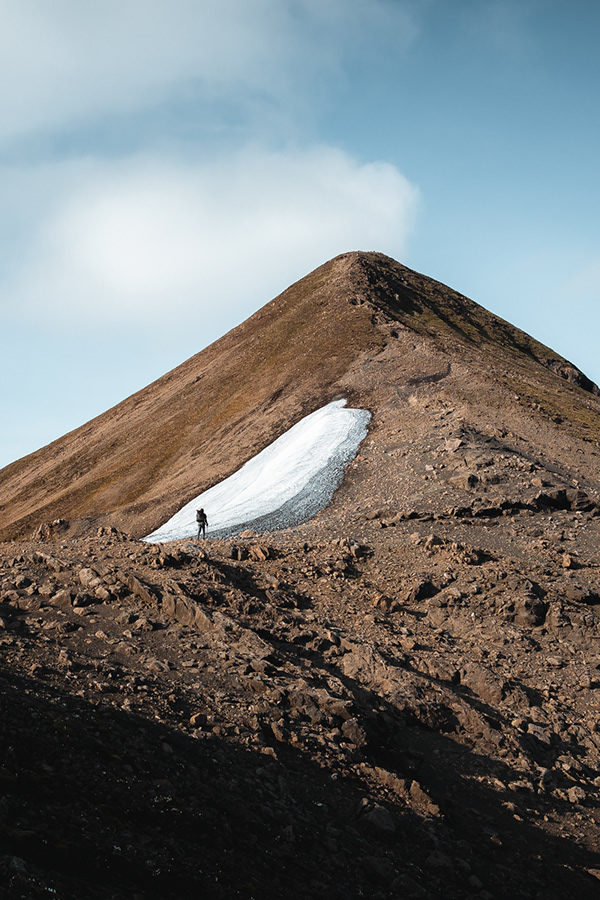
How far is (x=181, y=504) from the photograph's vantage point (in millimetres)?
46594

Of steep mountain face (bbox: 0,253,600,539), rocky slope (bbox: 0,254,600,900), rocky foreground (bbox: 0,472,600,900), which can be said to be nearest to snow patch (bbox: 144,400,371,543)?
steep mountain face (bbox: 0,253,600,539)

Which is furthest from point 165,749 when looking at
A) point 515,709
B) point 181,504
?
point 181,504

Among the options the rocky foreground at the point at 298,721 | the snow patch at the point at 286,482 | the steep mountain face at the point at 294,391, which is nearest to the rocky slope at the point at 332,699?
the rocky foreground at the point at 298,721

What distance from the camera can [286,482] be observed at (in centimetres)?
4272

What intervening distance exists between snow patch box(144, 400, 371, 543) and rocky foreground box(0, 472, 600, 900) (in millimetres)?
10265

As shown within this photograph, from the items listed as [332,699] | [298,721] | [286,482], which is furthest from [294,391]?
[298,721]

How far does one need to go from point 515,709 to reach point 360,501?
1841cm

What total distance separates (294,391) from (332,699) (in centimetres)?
4836

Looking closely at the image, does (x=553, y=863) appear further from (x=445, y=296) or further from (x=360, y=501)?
(x=445, y=296)

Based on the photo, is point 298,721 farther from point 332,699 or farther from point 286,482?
point 286,482

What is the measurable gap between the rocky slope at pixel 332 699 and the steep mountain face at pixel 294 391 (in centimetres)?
1487

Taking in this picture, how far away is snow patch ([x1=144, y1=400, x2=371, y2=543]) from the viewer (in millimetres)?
37469

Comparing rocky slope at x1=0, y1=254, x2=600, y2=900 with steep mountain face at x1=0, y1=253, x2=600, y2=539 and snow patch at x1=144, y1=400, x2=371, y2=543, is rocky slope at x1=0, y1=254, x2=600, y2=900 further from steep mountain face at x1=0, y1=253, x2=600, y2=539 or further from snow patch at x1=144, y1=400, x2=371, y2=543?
steep mountain face at x1=0, y1=253, x2=600, y2=539

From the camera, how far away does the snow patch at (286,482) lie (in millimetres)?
37469
